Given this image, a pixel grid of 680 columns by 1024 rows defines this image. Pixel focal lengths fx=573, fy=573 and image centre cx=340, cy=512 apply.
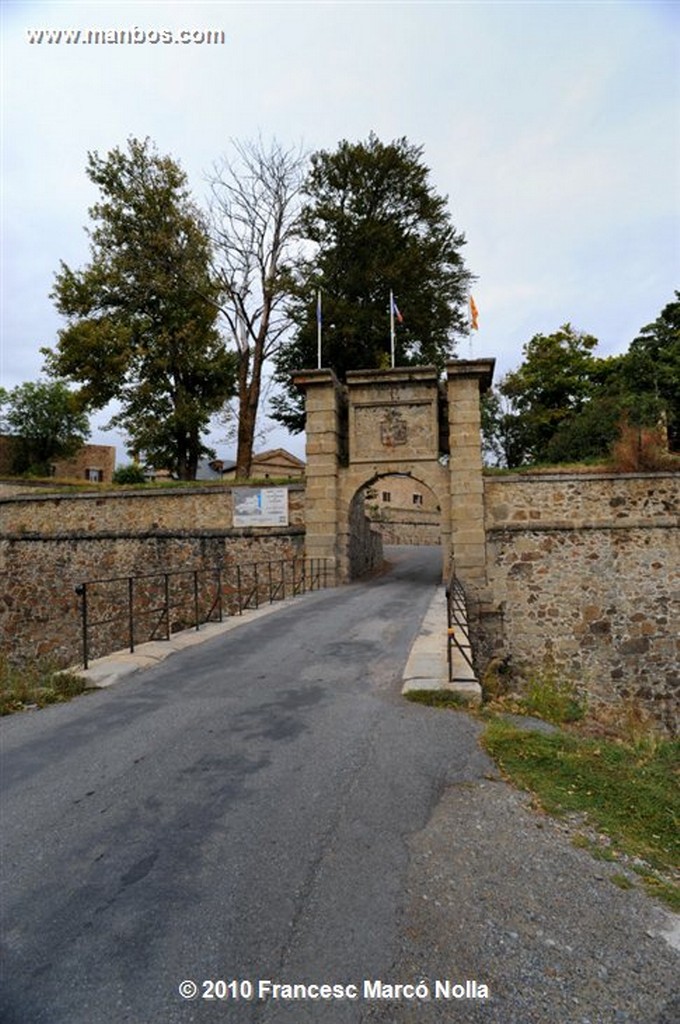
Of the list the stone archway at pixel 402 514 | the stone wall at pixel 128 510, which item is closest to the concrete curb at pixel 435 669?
the stone wall at pixel 128 510

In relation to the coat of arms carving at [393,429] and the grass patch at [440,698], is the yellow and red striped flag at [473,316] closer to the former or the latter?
the coat of arms carving at [393,429]

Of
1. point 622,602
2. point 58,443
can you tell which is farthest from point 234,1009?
point 58,443

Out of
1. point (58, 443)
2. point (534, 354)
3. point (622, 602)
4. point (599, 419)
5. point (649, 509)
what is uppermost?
point (534, 354)

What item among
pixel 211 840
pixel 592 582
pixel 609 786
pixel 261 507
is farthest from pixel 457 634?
pixel 261 507

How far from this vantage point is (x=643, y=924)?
250 cm

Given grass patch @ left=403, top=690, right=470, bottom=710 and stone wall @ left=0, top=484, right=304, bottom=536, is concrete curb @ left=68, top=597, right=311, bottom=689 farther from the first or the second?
stone wall @ left=0, top=484, right=304, bottom=536

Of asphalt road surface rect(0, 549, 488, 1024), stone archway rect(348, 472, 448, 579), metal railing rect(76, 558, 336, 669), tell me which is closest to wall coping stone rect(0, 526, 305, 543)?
metal railing rect(76, 558, 336, 669)

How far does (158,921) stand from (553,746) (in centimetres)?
333

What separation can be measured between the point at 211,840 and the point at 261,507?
1373 centimetres

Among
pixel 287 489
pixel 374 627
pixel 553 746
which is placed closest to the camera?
pixel 553 746

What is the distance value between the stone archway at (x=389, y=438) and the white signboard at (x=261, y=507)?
41.0 inches

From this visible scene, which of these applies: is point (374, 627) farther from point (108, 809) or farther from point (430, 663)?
point (108, 809)

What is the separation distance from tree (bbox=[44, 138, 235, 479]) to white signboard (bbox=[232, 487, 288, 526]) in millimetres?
8120

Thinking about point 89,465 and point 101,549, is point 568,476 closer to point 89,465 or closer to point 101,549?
point 101,549
